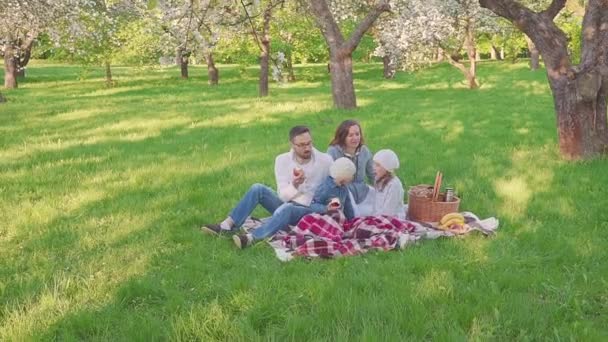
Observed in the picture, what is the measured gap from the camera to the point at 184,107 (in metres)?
19.8

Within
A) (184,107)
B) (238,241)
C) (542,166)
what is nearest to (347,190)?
(238,241)

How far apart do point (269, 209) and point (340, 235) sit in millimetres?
1135

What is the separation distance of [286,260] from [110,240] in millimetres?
2045

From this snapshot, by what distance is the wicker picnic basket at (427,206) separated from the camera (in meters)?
6.85

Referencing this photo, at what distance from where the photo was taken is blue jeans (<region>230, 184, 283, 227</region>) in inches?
264

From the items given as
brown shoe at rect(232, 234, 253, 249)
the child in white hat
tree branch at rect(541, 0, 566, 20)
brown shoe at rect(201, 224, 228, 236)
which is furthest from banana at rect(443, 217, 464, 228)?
tree branch at rect(541, 0, 566, 20)

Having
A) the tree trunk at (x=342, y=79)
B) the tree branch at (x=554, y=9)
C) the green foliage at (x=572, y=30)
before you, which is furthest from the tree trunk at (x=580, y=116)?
the green foliage at (x=572, y=30)

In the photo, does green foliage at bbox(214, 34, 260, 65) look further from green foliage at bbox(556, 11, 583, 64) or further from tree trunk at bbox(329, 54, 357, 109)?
green foliage at bbox(556, 11, 583, 64)

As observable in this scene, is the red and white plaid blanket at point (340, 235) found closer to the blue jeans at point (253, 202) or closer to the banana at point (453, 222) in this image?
the banana at point (453, 222)

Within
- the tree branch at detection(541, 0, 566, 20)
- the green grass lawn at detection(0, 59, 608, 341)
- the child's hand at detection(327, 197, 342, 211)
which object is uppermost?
the tree branch at detection(541, 0, 566, 20)

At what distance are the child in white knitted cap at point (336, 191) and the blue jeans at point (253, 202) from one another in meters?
0.52

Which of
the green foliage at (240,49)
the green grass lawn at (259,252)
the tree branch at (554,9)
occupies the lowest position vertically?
the green grass lawn at (259,252)

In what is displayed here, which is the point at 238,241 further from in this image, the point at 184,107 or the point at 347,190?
the point at 184,107

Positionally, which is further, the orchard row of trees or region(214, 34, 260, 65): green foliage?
region(214, 34, 260, 65): green foliage
